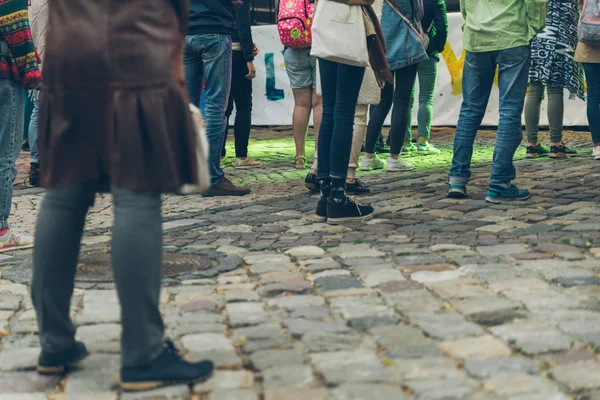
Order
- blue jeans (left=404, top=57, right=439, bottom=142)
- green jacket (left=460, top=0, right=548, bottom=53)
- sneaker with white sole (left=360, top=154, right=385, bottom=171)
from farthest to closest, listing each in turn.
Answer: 1. blue jeans (left=404, top=57, right=439, bottom=142)
2. sneaker with white sole (left=360, top=154, right=385, bottom=171)
3. green jacket (left=460, top=0, right=548, bottom=53)

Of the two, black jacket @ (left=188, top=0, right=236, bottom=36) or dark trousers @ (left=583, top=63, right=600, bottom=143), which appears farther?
dark trousers @ (left=583, top=63, right=600, bottom=143)

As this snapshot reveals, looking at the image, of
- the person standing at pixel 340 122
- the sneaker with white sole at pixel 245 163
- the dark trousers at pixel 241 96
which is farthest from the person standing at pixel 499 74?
the sneaker with white sole at pixel 245 163

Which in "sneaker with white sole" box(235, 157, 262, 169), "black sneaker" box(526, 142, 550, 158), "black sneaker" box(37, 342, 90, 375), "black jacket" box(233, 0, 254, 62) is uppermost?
"black jacket" box(233, 0, 254, 62)

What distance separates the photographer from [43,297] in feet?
9.89

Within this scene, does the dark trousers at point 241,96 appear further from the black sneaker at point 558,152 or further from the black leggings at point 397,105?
the black sneaker at point 558,152

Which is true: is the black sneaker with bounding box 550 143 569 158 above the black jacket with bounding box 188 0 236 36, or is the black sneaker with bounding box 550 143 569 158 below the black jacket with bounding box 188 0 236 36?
below

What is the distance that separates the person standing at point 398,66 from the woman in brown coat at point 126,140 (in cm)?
499

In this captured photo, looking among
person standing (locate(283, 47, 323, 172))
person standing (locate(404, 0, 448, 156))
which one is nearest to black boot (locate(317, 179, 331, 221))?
person standing (locate(283, 47, 323, 172))

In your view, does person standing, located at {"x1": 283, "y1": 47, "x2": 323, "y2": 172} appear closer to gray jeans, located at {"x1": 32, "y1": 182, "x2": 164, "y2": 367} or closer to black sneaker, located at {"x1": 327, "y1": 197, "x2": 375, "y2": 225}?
black sneaker, located at {"x1": 327, "y1": 197, "x2": 375, "y2": 225}

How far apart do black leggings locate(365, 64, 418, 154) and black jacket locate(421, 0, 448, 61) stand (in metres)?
0.88

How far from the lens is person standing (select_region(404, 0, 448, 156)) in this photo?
29.3 feet

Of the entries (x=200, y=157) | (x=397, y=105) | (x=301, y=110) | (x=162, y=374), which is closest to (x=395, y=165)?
(x=397, y=105)

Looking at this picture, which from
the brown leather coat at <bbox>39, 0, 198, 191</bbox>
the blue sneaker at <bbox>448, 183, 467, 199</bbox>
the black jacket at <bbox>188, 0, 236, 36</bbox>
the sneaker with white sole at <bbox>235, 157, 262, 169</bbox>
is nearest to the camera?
the brown leather coat at <bbox>39, 0, 198, 191</bbox>

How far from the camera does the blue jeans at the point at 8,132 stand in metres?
5.12
